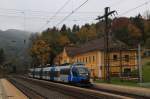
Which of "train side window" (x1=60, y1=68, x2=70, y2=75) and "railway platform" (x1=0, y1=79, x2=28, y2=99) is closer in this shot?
"railway platform" (x1=0, y1=79, x2=28, y2=99)

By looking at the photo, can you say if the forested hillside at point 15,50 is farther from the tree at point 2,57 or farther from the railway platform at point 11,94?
the railway platform at point 11,94

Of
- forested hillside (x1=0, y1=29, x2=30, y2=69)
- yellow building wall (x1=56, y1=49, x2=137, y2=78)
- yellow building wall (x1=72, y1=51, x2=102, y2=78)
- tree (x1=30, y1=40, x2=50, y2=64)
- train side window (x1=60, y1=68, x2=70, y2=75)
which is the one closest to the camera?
train side window (x1=60, y1=68, x2=70, y2=75)

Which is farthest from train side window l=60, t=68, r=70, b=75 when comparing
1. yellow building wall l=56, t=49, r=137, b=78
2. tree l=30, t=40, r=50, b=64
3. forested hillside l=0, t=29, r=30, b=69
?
forested hillside l=0, t=29, r=30, b=69

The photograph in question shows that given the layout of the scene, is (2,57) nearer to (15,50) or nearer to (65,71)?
(15,50)

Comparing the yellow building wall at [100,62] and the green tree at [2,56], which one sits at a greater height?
the green tree at [2,56]

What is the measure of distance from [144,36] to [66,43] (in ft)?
82.2

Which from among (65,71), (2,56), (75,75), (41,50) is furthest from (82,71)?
(2,56)

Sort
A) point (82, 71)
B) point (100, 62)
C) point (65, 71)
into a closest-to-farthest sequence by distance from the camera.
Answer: point (82, 71), point (65, 71), point (100, 62)

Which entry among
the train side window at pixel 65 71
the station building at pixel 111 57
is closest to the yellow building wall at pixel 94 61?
the station building at pixel 111 57

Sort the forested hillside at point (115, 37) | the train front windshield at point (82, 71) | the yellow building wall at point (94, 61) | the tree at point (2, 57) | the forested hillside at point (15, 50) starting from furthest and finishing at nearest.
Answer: the tree at point (2, 57), the forested hillside at point (15, 50), the forested hillside at point (115, 37), the yellow building wall at point (94, 61), the train front windshield at point (82, 71)

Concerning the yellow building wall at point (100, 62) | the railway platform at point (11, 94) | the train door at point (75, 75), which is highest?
the yellow building wall at point (100, 62)

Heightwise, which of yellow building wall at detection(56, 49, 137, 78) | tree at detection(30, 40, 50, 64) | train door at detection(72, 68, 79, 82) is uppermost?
tree at detection(30, 40, 50, 64)

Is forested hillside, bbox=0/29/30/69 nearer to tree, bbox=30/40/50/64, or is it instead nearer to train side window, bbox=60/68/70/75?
tree, bbox=30/40/50/64

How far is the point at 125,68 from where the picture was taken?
2884 inches
